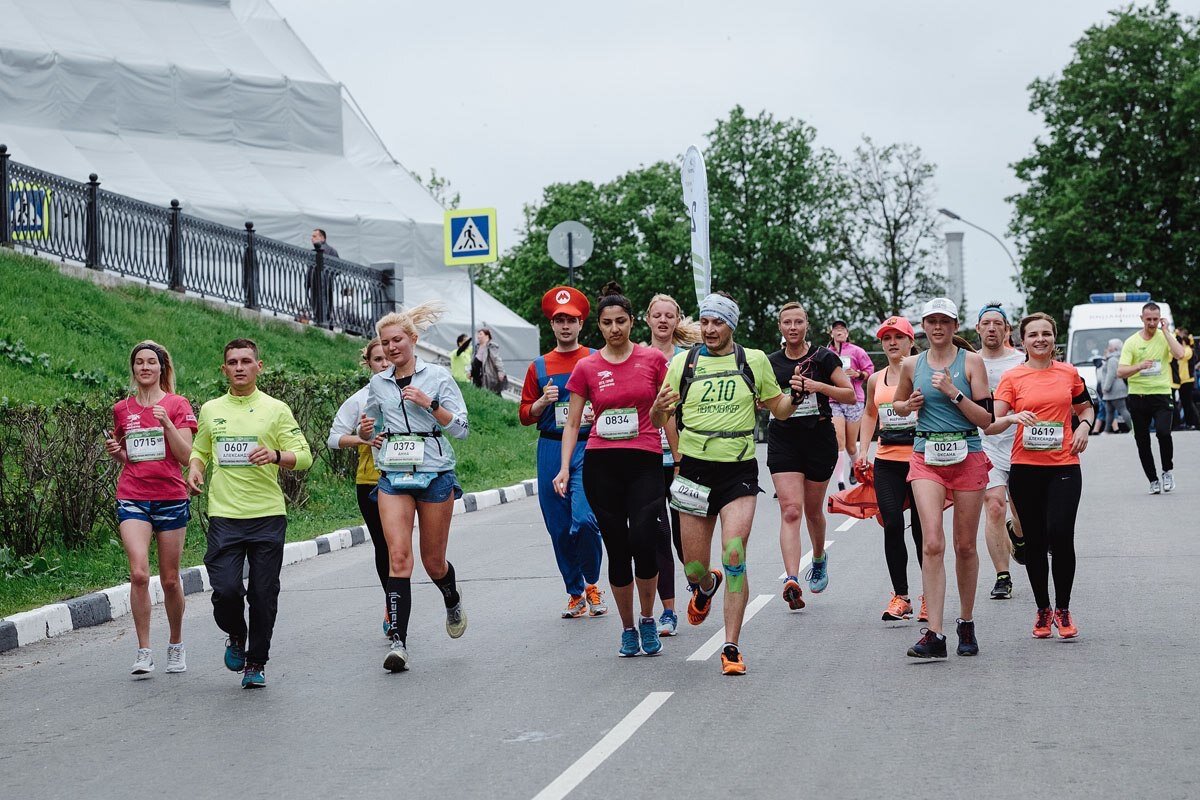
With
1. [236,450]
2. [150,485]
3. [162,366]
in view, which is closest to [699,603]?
[236,450]

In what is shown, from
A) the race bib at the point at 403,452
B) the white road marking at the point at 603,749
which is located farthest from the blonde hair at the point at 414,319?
the white road marking at the point at 603,749

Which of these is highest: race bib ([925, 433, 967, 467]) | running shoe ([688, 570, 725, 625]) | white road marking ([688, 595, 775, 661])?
race bib ([925, 433, 967, 467])

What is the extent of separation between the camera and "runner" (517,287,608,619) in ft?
32.0

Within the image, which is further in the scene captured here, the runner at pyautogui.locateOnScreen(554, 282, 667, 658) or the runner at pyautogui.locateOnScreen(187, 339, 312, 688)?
the runner at pyautogui.locateOnScreen(554, 282, 667, 658)

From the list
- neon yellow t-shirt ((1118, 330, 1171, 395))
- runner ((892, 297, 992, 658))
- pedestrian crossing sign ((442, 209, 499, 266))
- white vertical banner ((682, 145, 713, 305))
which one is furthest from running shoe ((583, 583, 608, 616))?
pedestrian crossing sign ((442, 209, 499, 266))

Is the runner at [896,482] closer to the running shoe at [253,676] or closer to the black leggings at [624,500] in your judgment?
the black leggings at [624,500]

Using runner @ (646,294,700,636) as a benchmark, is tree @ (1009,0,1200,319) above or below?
above

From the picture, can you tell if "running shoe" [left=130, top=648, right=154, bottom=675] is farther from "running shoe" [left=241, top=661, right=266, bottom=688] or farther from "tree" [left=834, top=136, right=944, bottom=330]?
"tree" [left=834, top=136, right=944, bottom=330]

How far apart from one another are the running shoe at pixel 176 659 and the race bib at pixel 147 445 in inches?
41.9

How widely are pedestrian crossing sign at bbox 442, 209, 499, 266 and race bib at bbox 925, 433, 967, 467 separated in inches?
643

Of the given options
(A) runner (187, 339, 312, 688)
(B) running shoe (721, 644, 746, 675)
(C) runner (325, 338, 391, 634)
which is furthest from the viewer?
(C) runner (325, 338, 391, 634)

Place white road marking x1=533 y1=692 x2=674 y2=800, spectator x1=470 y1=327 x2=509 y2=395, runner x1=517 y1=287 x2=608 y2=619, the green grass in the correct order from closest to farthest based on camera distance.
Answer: white road marking x1=533 y1=692 x2=674 y2=800 → runner x1=517 y1=287 x2=608 y2=619 → the green grass → spectator x1=470 y1=327 x2=509 y2=395

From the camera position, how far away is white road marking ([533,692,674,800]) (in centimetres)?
578

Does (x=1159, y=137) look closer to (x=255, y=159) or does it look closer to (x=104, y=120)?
(x=255, y=159)
